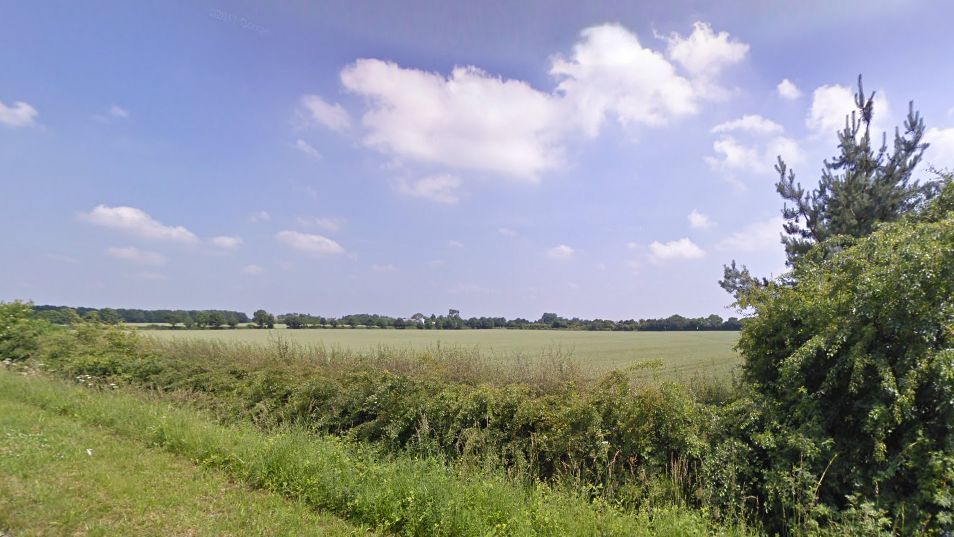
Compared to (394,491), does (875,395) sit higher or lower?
higher

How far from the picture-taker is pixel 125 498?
4383 millimetres

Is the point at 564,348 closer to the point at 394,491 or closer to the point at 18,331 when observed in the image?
the point at 394,491

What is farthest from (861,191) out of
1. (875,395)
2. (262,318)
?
(262,318)

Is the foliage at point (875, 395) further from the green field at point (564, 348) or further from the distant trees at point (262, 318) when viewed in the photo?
the distant trees at point (262, 318)

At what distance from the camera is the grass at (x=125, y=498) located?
3.86 meters

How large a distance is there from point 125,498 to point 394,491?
3.05m

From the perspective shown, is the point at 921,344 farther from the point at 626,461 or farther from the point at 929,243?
the point at 626,461

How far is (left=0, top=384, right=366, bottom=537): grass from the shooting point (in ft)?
12.7

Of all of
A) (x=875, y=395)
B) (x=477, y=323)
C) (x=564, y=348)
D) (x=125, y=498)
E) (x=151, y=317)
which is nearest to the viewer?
(x=875, y=395)

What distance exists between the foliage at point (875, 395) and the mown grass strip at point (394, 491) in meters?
1.20

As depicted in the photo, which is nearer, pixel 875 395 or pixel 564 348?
pixel 875 395

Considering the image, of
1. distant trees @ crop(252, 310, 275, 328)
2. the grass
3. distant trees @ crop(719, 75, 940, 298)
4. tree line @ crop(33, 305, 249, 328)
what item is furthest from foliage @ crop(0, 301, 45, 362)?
distant trees @ crop(719, 75, 940, 298)

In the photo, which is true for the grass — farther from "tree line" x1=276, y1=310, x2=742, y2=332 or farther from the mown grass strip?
"tree line" x1=276, y1=310, x2=742, y2=332

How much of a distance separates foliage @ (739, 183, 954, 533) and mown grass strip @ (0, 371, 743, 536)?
1205 millimetres
